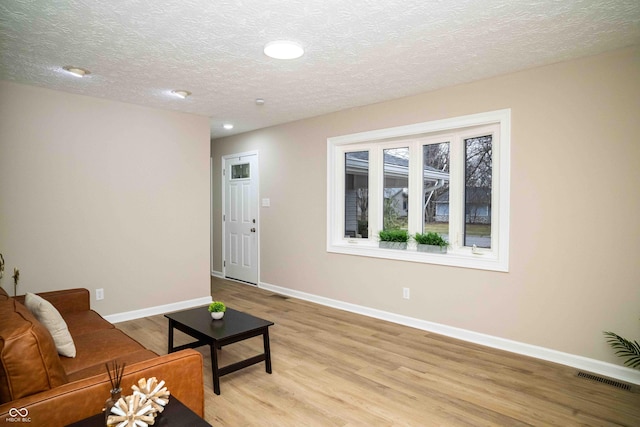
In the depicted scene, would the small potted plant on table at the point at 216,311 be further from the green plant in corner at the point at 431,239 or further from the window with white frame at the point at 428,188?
the green plant in corner at the point at 431,239

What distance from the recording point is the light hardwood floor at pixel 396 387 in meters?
2.36

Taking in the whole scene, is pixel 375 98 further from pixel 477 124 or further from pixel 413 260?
pixel 413 260

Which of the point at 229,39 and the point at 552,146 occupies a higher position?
the point at 229,39

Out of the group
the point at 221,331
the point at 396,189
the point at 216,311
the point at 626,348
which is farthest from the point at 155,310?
the point at 626,348

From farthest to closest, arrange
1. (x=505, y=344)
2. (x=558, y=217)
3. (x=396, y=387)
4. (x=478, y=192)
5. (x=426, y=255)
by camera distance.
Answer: (x=426, y=255), (x=478, y=192), (x=505, y=344), (x=558, y=217), (x=396, y=387)

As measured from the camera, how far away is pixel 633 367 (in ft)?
9.13

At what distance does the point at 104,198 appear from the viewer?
13.6ft

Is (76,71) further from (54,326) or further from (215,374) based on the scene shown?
(215,374)

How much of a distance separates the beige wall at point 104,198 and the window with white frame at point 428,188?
1.85 metres

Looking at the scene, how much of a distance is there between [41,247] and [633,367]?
5.18 m

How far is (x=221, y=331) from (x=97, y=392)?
1226 millimetres

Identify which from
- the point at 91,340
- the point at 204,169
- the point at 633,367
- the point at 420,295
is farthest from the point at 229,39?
the point at 633,367

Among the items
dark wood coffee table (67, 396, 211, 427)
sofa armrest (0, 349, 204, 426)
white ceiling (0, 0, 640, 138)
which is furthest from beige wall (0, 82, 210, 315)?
dark wood coffee table (67, 396, 211, 427)

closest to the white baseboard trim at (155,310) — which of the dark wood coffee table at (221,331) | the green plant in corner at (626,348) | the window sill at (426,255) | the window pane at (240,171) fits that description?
Answer: the dark wood coffee table at (221,331)
